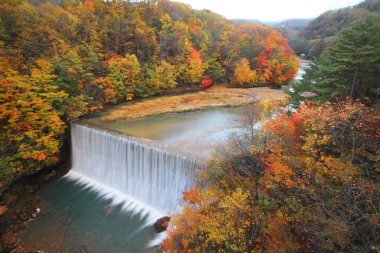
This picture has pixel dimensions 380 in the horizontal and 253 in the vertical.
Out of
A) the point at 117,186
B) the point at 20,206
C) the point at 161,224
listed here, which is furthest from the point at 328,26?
the point at 20,206

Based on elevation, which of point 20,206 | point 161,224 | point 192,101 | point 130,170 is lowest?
point 20,206

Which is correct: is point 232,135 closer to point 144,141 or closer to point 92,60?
point 144,141

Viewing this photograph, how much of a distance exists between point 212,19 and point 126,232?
4671cm

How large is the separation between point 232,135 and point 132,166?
6.75 meters

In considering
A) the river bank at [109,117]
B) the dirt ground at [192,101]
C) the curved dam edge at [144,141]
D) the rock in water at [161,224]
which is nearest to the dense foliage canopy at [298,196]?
the curved dam edge at [144,141]

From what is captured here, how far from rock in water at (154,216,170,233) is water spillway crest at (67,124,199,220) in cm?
81

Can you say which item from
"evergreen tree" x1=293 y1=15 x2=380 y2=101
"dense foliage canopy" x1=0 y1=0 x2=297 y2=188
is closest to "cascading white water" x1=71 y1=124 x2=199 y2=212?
"dense foliage canopy" x1=0 y1=0 x2=297 y2=188

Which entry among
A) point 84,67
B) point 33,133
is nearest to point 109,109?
point 84,67

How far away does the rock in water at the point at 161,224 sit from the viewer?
1158 centimetres

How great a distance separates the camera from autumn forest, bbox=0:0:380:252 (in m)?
6.98

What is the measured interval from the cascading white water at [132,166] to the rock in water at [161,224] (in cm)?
83

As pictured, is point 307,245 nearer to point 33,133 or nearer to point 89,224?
point 89,224

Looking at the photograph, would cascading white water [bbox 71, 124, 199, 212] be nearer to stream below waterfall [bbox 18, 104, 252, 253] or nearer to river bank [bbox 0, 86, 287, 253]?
stream below waterfall [bbox 18, 104, 252, 253]

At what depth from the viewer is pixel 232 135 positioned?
487 inches
